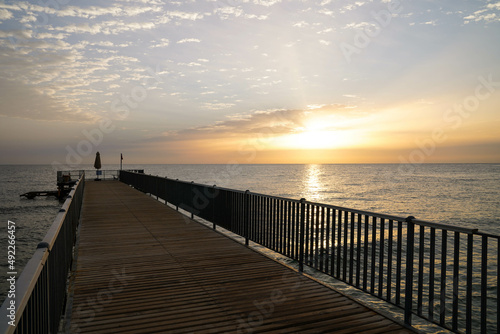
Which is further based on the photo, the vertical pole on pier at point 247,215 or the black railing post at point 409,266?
the vertical pole on pier at point 247,215

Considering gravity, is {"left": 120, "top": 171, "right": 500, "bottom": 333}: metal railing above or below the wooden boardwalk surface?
above

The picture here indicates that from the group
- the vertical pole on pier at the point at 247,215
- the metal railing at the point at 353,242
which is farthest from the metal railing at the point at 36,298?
the vertical pole on pier at the point at 247,215

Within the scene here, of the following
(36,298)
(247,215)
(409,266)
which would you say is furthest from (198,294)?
(247,215)

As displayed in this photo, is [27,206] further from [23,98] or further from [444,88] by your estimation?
[444,88]

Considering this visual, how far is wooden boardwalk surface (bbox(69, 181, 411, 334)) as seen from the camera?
3725 millimetres

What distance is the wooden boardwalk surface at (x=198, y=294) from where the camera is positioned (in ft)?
12.2

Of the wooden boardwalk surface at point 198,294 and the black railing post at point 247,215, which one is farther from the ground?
the black railing post at point 247,215

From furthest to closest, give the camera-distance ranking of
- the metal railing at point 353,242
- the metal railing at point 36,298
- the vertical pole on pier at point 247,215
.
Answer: the vertical pole on pier at point 247,215, the metal railing at point 353,242, the metal railing at point 36,298

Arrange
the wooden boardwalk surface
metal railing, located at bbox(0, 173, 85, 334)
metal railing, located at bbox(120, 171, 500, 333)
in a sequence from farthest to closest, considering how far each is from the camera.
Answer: the wooden boardwalk surface < metal railing, located at bbox(120, 171, 500, 333) < metal railing, located at bbox(0, 173, 85, 334)

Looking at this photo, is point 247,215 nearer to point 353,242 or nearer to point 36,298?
point 353,242

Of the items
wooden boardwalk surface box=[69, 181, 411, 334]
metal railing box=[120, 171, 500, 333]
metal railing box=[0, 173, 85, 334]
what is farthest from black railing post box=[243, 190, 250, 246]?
metal railing box=[0, 173, 85, 334]

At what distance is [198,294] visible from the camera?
4605 mm

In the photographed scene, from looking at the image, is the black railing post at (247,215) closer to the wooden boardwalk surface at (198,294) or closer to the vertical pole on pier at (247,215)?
the vertical pole on pier at (247,215)

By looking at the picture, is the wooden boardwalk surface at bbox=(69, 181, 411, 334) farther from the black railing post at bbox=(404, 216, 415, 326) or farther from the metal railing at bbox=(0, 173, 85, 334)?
the metal railing at bbox=(0, 173, 85, 334)
